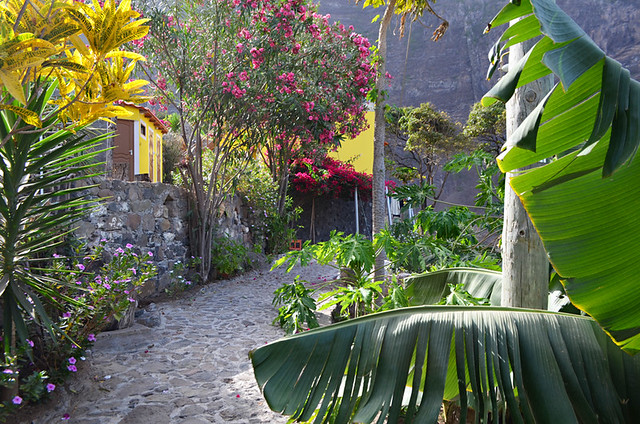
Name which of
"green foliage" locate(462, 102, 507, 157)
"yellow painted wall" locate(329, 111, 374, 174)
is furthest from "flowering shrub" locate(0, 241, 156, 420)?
"green foliage" locate(462, 102, 507, 157)

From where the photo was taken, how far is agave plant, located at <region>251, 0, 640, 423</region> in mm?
1395

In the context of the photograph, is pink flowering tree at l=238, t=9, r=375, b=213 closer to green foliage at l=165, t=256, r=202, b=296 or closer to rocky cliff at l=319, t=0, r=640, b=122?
green foliage at l=165, t=256, r=202, b=296

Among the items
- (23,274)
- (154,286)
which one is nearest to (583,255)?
(23,274)

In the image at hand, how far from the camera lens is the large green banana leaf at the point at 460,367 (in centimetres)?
163

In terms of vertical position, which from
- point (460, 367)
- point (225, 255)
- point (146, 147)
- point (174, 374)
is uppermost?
point (146, 147)

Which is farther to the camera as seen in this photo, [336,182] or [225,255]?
[336,182]

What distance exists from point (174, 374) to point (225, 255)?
4.56 m

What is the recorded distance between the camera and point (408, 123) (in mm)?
19375

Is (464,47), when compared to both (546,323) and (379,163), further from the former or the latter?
(546,323)

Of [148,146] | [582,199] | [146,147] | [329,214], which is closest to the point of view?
[582,199]

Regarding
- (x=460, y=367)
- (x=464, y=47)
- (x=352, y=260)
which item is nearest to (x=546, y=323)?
(x=460, y=367)

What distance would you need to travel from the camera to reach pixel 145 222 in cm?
728

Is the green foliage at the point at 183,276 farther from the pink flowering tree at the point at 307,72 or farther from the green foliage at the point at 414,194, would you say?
the green foliage at the point at 414,194

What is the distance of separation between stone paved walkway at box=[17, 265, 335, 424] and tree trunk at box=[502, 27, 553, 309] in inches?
89.4
